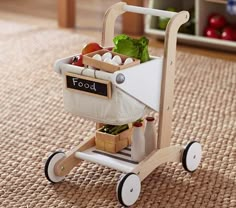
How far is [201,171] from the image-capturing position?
5.39 feet

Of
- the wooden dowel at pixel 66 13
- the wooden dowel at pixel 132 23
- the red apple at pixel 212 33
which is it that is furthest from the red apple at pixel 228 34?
the wooden dowel at pixel 66 13

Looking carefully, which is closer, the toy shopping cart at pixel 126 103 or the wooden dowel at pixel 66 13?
the toy shopping cart at pixel 126 103

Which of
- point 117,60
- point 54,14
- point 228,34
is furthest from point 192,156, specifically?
point 54,14

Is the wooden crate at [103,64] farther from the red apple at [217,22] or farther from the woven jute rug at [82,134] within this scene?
the red apple at [217,22]

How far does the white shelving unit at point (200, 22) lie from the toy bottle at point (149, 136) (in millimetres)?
1205

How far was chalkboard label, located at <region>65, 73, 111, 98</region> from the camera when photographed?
54.9 inches

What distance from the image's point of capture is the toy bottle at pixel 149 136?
1.56 metres

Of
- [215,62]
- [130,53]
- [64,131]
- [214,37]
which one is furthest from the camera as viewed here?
[214,37]

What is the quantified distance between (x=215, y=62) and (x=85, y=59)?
1.22 m

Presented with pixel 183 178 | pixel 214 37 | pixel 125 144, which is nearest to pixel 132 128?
pixel 125 144

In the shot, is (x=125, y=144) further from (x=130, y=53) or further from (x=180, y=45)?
(x=180, y=45)

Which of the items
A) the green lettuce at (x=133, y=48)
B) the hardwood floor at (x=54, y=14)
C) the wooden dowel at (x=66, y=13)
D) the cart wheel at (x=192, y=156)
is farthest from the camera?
the wooden dowel at (x=66, y=13)

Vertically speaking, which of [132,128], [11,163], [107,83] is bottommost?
[11,163]

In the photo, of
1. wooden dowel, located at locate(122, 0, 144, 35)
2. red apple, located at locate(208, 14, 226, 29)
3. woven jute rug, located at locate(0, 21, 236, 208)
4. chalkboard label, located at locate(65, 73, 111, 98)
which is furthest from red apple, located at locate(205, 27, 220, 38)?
chalkboard label, located at locate(65, 73, 111, 98)
